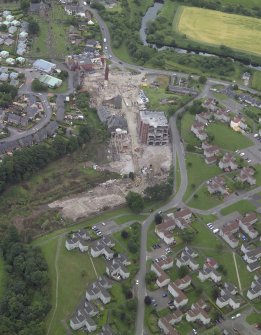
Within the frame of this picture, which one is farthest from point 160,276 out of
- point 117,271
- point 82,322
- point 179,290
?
point 82,322

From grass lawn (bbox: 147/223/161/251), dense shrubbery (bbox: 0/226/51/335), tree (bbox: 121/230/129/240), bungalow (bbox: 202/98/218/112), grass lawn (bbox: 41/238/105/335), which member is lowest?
grass lawn (bbox: 41/238/105/335)

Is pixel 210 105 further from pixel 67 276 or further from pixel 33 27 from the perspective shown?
pixel 67 276

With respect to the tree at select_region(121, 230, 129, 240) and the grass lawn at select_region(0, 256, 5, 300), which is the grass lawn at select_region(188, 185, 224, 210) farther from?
the grass lawn at select_region(0, 256, 5, 300)

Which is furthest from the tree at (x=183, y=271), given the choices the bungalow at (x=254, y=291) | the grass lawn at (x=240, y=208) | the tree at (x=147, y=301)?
the grass lawn at (x=240, y=208)

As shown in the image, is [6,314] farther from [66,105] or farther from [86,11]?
[86,11]

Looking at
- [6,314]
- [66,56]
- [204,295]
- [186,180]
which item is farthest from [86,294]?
[66,56]

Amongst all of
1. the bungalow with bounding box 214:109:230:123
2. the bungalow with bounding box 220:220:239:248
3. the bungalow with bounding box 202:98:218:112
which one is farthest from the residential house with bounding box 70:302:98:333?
the bungalow with bounding box 202:98:218:112
